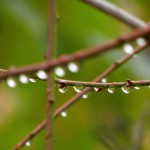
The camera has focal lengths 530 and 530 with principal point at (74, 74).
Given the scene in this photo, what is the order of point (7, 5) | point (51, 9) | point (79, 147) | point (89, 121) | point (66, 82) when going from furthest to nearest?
point (89, 121) → point (79, 147) → point (7, 5) → point (66, 82) → point (51, 9)

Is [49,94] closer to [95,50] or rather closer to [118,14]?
[118,14]

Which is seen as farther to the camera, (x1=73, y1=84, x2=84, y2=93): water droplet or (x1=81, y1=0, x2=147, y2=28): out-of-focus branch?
(x1=73, y1=84, x2=84, y2=93): water droplet

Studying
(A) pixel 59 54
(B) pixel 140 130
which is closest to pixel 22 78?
(A) pixel 59 54

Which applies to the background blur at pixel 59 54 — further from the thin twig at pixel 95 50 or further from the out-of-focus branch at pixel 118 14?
the thin twig at pixel 95 50

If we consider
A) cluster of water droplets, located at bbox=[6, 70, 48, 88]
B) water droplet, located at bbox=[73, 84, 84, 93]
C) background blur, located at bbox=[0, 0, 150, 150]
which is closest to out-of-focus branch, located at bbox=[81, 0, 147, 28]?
cluster of water droplets, located at bbox=[6, 70, 48, 88]

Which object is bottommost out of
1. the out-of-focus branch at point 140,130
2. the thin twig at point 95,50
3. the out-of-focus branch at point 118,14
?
the thin twig at point 95,50

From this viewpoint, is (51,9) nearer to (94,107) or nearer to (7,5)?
(7,5)

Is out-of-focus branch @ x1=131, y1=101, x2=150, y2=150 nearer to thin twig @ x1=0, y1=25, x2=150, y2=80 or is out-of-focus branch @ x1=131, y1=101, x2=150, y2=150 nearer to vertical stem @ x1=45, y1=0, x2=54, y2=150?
vertical stem @ x1=45, y1=0, x2=54, y2=150

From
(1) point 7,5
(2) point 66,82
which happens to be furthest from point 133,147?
(2) point 66,82

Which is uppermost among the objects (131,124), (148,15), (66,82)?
(148,15)

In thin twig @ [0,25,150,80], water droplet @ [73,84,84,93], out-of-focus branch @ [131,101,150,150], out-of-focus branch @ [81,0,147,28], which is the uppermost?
out-of-focus branch @ [131,101,150,150]

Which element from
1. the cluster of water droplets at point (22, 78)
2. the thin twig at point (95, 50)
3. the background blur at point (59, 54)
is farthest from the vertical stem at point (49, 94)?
the background blur at point (59, 54)
